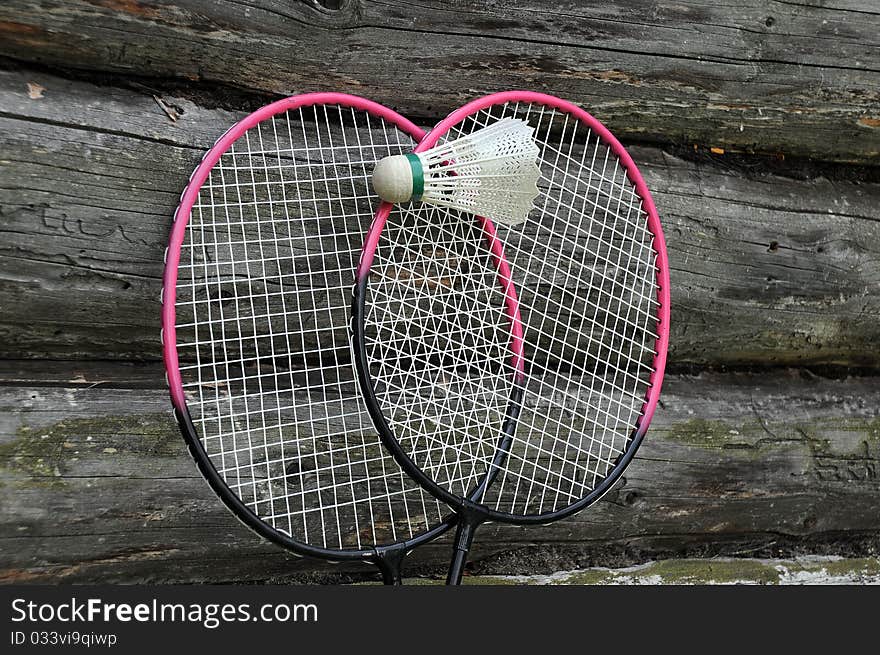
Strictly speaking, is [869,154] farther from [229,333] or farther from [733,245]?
[229,333]

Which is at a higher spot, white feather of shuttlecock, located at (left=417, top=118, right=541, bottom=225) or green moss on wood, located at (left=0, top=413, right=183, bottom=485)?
white feather of shuttlecock, located at (left=417, top=118, right=541, bottom=225)

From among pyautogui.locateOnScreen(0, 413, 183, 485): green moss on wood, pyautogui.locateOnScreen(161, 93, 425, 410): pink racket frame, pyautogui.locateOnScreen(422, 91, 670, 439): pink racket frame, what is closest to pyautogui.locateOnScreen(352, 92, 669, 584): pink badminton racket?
pyautogui.locateOnScreen(422, 91, 670, 439): pink racket frame

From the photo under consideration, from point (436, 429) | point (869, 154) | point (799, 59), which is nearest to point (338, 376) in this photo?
point (436, 429)

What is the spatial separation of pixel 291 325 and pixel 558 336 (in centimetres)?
49

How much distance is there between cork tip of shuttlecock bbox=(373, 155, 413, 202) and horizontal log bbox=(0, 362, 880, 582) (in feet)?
1.56

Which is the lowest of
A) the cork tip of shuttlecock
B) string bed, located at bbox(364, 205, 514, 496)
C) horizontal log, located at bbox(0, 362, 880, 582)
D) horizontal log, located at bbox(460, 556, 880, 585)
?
horizontal log, located at bbox(460, 556, 880, 585)

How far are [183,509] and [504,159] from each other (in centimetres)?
76

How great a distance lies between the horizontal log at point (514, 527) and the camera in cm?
132

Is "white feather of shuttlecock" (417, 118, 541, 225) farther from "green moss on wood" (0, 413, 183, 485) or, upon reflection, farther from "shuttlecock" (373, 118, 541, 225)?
"green moss on wood" (0, 413, 183, 485)

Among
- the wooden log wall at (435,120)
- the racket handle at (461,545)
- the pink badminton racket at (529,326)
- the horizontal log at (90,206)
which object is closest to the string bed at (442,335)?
the pink badminton racket at (529,326)

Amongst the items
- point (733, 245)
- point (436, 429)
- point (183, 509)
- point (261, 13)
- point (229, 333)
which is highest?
point (261, 13)

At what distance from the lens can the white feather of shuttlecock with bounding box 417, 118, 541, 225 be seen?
1321mm

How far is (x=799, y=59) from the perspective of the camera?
1688 millimetres

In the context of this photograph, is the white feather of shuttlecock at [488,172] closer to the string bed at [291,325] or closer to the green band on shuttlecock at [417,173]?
the green band on shuttlecock at [417,173]
